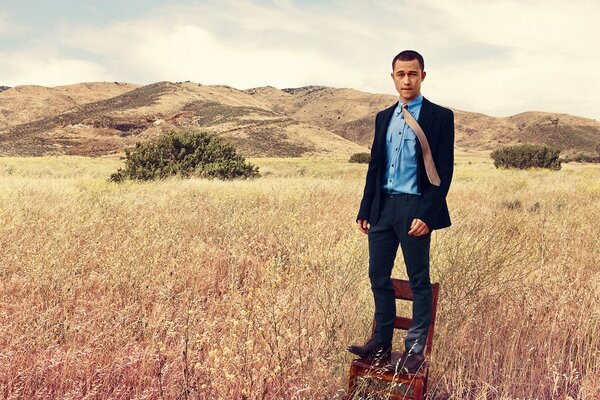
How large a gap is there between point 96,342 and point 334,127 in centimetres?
12177

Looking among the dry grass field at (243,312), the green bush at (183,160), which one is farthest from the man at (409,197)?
the green bush at (183,160)

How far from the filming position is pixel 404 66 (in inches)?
106

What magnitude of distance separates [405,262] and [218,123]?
259 ft

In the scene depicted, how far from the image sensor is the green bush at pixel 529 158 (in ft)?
90.0

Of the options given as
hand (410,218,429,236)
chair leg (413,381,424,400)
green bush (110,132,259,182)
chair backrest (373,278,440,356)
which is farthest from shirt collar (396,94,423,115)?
green bush (110,132,259,182)

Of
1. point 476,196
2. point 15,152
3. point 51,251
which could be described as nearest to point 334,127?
point 15,152

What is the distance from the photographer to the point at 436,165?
8.68 feet

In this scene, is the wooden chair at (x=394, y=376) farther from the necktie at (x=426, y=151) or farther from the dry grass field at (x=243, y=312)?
the necktie at (x=426, y=151)

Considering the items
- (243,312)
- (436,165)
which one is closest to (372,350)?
(243,312)

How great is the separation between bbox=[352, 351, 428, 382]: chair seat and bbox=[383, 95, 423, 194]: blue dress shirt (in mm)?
1016

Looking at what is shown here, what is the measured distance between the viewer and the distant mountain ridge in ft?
211

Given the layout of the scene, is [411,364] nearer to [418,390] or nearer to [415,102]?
[418,390]

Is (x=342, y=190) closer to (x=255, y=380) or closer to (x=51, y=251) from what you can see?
(x=51, y=251)

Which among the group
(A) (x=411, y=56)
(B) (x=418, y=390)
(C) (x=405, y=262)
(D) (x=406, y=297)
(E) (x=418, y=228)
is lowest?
(B) (x=418, y=390)
